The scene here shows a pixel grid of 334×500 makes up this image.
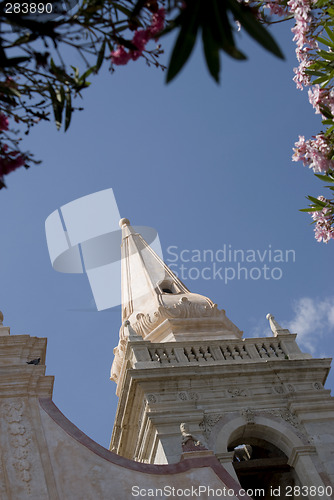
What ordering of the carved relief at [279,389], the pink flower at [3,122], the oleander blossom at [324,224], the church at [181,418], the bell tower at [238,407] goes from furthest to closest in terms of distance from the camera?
the carved relief at [279,389]
the bell tower at [238,407]
the church at [181,418]
the oleander blossom at [324,224]
the pink flower at [3,122]

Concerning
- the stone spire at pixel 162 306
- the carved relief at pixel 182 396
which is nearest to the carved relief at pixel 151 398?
the carved relief at pixel 182 396

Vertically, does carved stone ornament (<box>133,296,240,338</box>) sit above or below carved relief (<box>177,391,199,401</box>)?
above

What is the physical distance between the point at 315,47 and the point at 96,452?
7012mm

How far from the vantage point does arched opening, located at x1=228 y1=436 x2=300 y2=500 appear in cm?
1677

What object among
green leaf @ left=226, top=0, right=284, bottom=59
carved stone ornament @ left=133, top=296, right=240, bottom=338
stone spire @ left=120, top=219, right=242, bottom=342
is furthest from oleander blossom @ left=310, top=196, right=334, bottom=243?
carved stone ornament @ left=133, top=296, right=240, bottom=338

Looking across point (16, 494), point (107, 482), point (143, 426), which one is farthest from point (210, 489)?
point (143, 426)

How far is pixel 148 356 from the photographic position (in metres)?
17.8

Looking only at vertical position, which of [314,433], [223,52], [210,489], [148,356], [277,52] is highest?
[148,356]

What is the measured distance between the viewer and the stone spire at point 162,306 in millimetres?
20609

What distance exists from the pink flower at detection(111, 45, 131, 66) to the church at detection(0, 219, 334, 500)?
775cm

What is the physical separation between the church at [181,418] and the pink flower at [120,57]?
775 centimetres

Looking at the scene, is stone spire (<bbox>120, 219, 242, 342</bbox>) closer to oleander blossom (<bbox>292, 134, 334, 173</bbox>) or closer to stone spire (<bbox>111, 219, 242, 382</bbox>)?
stone spire (<bbox>111, 219, 242, 382</bbox>)

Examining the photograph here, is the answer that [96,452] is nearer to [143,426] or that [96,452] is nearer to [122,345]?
[143,426]

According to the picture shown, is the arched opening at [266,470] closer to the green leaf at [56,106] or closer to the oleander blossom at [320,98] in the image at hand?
the oleander blossom at [320,98]
